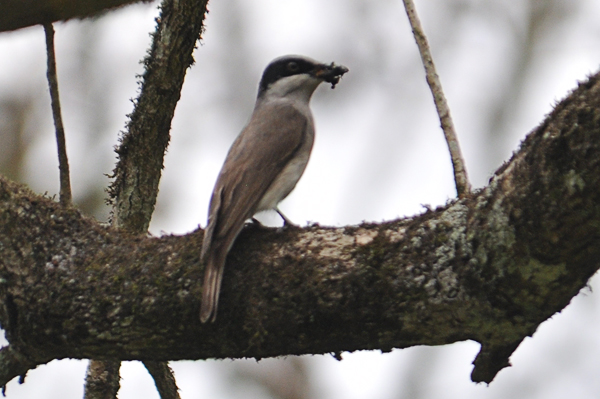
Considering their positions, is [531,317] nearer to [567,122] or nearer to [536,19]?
[567,122]

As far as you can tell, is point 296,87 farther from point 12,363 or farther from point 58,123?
point 12,363

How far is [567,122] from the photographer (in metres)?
Answer: 2.47

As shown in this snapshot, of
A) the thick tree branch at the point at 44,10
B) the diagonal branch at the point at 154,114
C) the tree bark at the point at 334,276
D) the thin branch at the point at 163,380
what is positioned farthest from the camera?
the diagonal branch at the point at 154,114

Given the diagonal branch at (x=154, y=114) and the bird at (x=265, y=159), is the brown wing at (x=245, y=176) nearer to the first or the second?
the bird at (x=265, y=159)

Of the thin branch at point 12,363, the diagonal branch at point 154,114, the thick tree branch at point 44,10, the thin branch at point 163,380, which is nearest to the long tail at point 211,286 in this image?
the thin branch at point 12,363

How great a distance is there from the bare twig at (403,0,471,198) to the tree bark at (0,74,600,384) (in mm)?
814

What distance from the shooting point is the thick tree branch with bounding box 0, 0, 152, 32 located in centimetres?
413

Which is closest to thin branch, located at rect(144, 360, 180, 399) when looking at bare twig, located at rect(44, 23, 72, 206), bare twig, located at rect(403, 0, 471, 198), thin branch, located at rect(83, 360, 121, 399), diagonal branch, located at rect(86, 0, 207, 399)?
diagonal branch, located at rect(86, 0, 207, 399)

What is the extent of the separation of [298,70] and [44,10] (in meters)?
2.33

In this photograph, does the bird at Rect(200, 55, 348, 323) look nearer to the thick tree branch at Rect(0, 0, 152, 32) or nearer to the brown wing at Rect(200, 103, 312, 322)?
the brown wing at Rect(200, 103, 312, 322)

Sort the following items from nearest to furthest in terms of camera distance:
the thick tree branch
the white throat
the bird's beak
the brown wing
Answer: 1. the brown wing
2. the thick tree branch
3. the bird's beak
4. the white throat

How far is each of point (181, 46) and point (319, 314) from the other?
2.48 m

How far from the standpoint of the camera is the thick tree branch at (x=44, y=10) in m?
4.13

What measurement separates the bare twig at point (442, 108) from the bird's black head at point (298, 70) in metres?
1.33
